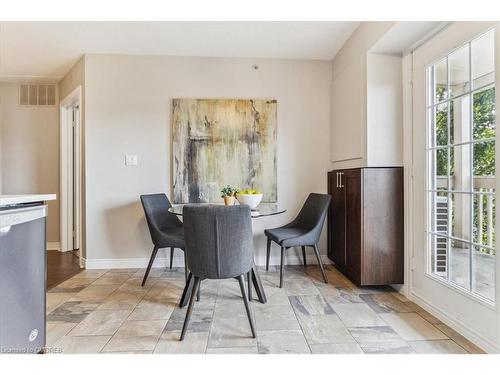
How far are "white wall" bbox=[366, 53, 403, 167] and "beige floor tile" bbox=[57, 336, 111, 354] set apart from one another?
239cm

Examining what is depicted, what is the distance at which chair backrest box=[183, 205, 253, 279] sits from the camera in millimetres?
1690

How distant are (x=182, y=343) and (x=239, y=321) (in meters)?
0.43

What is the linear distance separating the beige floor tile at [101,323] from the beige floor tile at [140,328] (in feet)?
0.16

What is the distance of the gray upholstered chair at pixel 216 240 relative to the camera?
1690 mm

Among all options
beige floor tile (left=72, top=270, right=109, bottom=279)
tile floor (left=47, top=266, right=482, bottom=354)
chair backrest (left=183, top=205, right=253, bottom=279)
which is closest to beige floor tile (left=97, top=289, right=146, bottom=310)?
tile floor (left=47, top=266, right=482, bottom=354)

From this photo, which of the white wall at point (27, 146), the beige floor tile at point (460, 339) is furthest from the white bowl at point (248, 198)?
the white wall at point (27, 146)

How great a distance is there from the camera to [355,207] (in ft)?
8.21

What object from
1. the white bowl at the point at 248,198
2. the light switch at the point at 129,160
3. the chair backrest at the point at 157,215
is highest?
the light switch at the point at 129,160

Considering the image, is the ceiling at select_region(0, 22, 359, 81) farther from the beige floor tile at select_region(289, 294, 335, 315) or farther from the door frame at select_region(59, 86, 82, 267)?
the beige floor tile at select_region(289, 294, 335, 315)

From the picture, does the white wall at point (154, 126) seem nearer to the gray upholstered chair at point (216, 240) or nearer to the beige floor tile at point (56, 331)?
the beige floor tile at point (56, 331)

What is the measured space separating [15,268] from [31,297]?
7.6 inches
